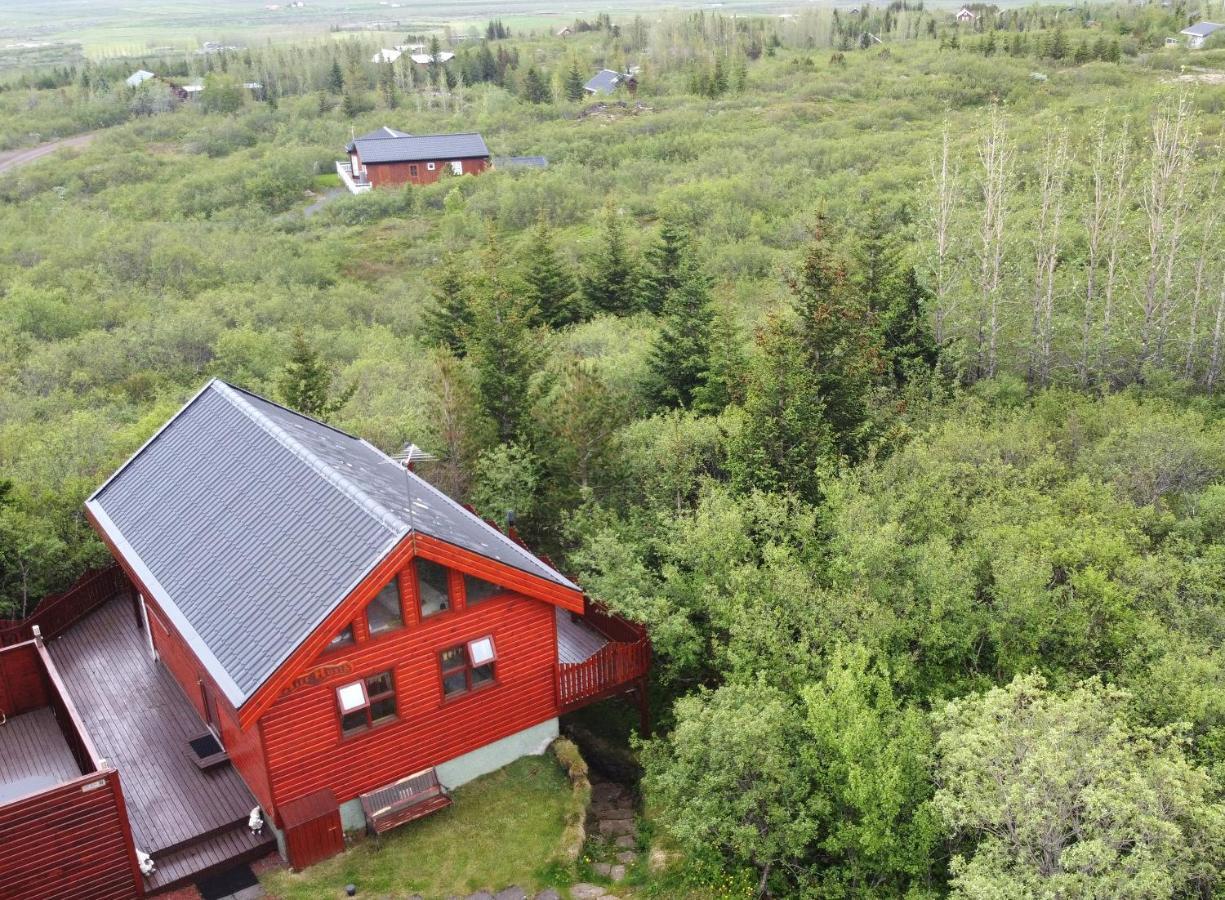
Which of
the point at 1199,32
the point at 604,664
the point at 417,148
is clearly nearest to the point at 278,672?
the point at 604,664

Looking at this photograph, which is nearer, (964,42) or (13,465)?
(13,465)

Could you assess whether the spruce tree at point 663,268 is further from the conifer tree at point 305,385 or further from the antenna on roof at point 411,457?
the antenna on roof at point 411,457

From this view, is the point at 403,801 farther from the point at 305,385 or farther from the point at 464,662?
the point at 305,385

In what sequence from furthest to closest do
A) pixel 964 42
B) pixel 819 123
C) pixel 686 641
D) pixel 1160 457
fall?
pixel 964 42, pixel 819 123, pixel 1160 457, pixel 686 641

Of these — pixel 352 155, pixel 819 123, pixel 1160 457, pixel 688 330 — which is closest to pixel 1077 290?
pixel 1160 457

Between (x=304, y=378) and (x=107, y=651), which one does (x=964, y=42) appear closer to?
(x=304, y=378)

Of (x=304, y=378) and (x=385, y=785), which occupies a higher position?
(x=304, y=378)

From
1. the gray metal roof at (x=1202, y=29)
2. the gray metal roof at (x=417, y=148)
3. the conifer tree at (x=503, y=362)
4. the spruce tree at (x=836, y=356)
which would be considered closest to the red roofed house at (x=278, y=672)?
the conifer tree at (x=503, y=362)
